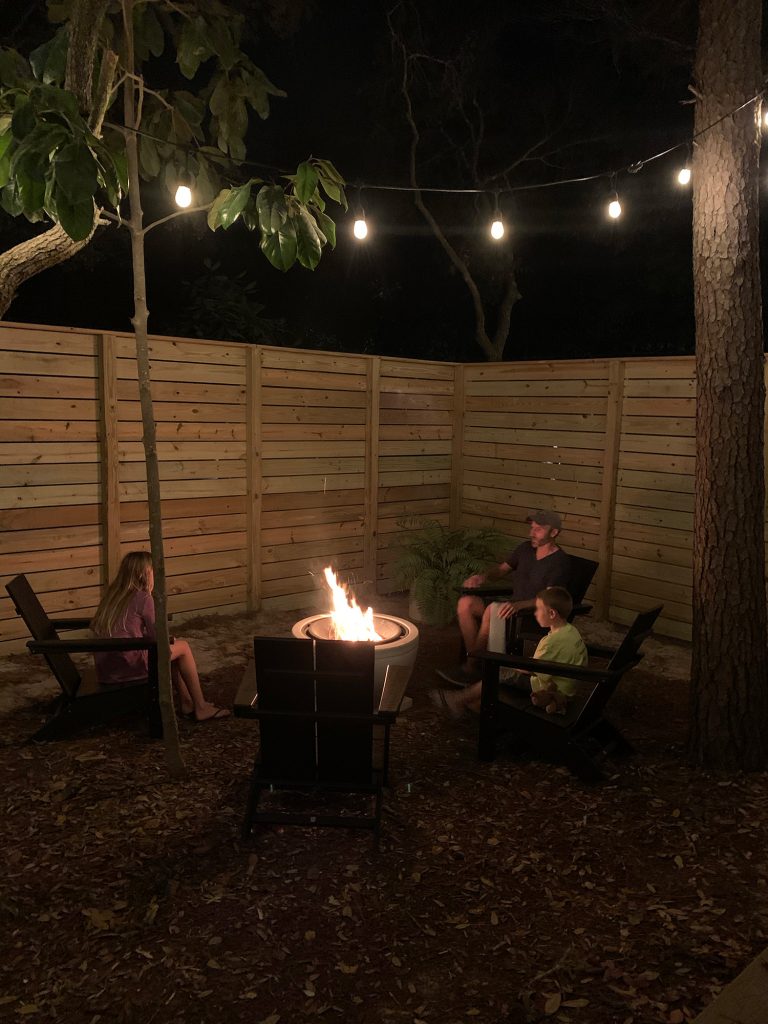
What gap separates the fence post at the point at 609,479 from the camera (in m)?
7.51

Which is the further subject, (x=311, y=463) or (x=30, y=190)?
(x=311, y=463)

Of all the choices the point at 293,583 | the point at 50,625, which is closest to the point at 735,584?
the point at 50,625

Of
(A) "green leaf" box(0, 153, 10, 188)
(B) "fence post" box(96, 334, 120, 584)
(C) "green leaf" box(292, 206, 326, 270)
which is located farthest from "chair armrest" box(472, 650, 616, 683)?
(B) "fence post" box(96, 334, 120, 584)

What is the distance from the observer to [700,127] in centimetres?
435

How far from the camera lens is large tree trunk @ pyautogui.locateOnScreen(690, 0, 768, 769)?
13.9ft

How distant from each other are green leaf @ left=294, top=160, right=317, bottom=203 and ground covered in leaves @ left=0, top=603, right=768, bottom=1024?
3008 millimetres

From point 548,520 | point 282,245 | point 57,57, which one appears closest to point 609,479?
point 548,520

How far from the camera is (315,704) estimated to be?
3.67 m

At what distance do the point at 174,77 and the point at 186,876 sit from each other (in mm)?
11169

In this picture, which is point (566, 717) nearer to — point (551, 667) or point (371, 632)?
point (551, 667)

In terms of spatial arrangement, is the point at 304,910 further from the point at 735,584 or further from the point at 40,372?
the point at 40,372

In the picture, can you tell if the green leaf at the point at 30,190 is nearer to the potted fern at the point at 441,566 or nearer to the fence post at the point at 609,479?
the potted fern at the point at 441,566

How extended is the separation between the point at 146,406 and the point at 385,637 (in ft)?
7.54

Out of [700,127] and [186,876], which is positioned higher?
[700,127]
